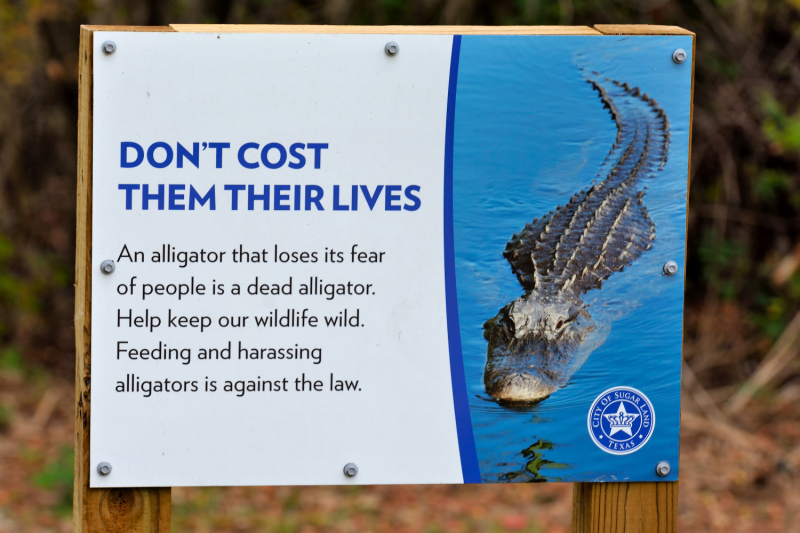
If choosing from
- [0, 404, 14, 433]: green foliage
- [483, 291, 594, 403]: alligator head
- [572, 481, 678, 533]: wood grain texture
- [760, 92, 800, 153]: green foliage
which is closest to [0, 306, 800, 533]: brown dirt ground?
[0, 404, 14, 433]: green foliage

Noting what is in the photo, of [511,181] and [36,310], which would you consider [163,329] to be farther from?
[36,310]

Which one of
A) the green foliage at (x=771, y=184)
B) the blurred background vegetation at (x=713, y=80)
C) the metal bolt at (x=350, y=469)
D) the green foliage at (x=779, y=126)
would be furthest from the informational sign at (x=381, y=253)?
the green foliage at (x=771, y=184)

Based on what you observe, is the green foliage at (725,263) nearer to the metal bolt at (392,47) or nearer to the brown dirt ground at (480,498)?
the brown dirt ground at (480,498)

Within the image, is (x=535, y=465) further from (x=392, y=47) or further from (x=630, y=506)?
(x=392, y=47)

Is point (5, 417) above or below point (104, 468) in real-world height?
below

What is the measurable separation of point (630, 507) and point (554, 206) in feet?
2.32

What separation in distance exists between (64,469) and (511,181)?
11.2 feet

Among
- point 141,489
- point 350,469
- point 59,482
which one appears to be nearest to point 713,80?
point 350,469

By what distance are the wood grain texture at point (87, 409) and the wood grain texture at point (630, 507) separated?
0.95 meters

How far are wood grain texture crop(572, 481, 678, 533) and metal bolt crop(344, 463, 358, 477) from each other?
535 millimetres

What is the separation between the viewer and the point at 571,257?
66.6 inches

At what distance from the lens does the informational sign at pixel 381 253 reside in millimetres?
1619

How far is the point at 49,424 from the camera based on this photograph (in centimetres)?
484

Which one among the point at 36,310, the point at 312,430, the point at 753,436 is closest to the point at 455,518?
the point at 753,436
